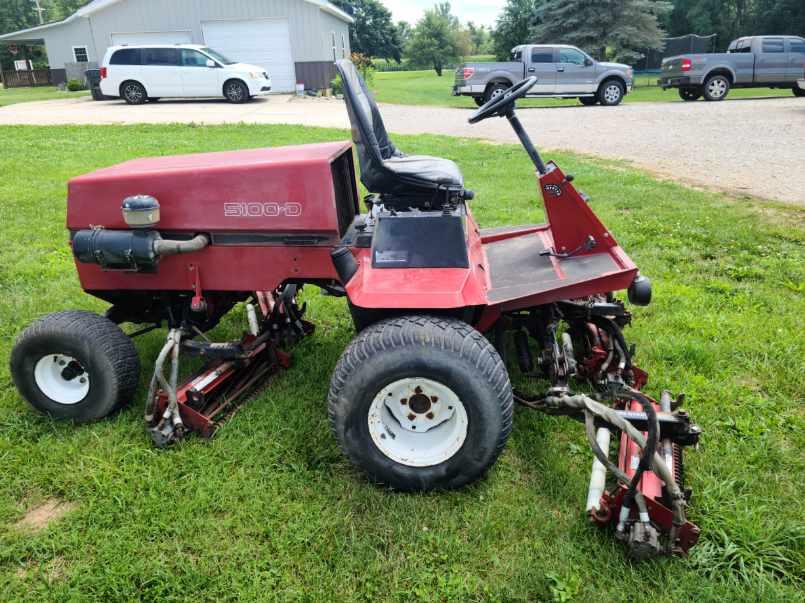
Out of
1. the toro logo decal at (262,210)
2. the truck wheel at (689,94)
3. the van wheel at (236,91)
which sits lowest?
the truck wheel at (689,94)

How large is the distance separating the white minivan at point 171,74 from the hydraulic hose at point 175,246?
1675 cm

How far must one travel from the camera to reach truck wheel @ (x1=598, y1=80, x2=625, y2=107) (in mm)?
17266

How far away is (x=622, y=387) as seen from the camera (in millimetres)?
2875

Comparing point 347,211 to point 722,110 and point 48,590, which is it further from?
point 722,110

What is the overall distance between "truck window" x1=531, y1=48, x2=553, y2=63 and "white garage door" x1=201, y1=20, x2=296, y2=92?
32.0 feet

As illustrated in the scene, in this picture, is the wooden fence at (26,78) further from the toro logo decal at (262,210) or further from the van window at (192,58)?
the toro logo decal at (262,210)

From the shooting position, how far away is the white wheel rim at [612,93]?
56.7 feet

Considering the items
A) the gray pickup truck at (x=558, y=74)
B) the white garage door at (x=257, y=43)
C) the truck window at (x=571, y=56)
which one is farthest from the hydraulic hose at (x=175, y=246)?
the white garage door at (x=257, y=43)

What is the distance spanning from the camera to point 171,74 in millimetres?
17562

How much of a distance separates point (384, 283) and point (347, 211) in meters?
0.76

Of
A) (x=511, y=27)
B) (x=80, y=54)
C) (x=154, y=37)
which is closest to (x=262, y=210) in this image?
(x=154, y=37)

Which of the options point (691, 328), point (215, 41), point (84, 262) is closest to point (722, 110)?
point (691, 328)

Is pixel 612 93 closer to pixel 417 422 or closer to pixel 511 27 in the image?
pixel 417 422

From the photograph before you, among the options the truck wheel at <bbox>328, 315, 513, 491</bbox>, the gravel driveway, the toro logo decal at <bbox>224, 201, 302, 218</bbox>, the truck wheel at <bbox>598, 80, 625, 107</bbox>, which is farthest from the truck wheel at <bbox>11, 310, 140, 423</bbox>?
the truck wheel at <bbox>598, 80, 625, 107</bbox>
